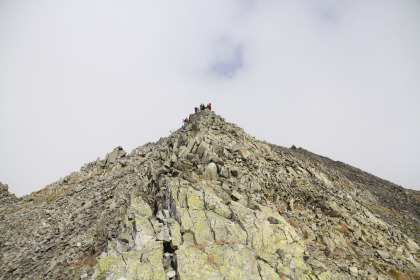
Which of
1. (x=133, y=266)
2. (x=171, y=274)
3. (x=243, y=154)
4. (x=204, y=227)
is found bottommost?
(x=133, y=266)

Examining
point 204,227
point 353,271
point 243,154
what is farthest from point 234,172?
point 353,271

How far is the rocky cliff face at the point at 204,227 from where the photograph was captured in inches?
475

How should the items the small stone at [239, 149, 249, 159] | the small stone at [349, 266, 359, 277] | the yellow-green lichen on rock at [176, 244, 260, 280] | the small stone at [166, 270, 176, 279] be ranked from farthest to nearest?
the small stone at [239, 149, 249, 159], the small stone at [349, 266, 359, 277], the yellow-green lichen on rock at [176, 244, 260, 280], the small stone at [166, 270, 176, 279]

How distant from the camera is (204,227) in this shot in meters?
13.6

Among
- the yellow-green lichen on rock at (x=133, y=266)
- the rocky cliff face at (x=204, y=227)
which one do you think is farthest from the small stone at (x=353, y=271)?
the yellow-green lichen on rock at (x=133, y=266)

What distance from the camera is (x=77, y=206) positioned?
25797 mm

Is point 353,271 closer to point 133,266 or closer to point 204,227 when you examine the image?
point 204,227

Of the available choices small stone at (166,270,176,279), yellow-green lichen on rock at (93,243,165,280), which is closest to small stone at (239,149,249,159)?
yellow-green lichen on rock at (93,243,165,280)

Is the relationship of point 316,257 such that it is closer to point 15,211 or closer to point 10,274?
point 10,274

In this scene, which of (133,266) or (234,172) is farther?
(234,172)

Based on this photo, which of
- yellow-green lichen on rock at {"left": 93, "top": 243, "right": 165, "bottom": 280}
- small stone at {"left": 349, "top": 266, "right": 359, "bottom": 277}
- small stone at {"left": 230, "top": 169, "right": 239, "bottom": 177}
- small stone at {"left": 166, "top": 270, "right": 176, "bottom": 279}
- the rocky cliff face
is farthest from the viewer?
small stone at {"left": 230, "top": 169, "right": 239, "bottom": 177}

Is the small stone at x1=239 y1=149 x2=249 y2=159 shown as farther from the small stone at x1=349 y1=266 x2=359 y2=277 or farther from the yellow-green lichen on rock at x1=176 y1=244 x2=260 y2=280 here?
the small stone at x1=349 y1=266 x2=359 y2=277

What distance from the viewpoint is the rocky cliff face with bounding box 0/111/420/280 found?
475 inches

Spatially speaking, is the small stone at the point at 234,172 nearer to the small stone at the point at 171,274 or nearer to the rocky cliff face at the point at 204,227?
the rocky cliff face at the point at 204,227
